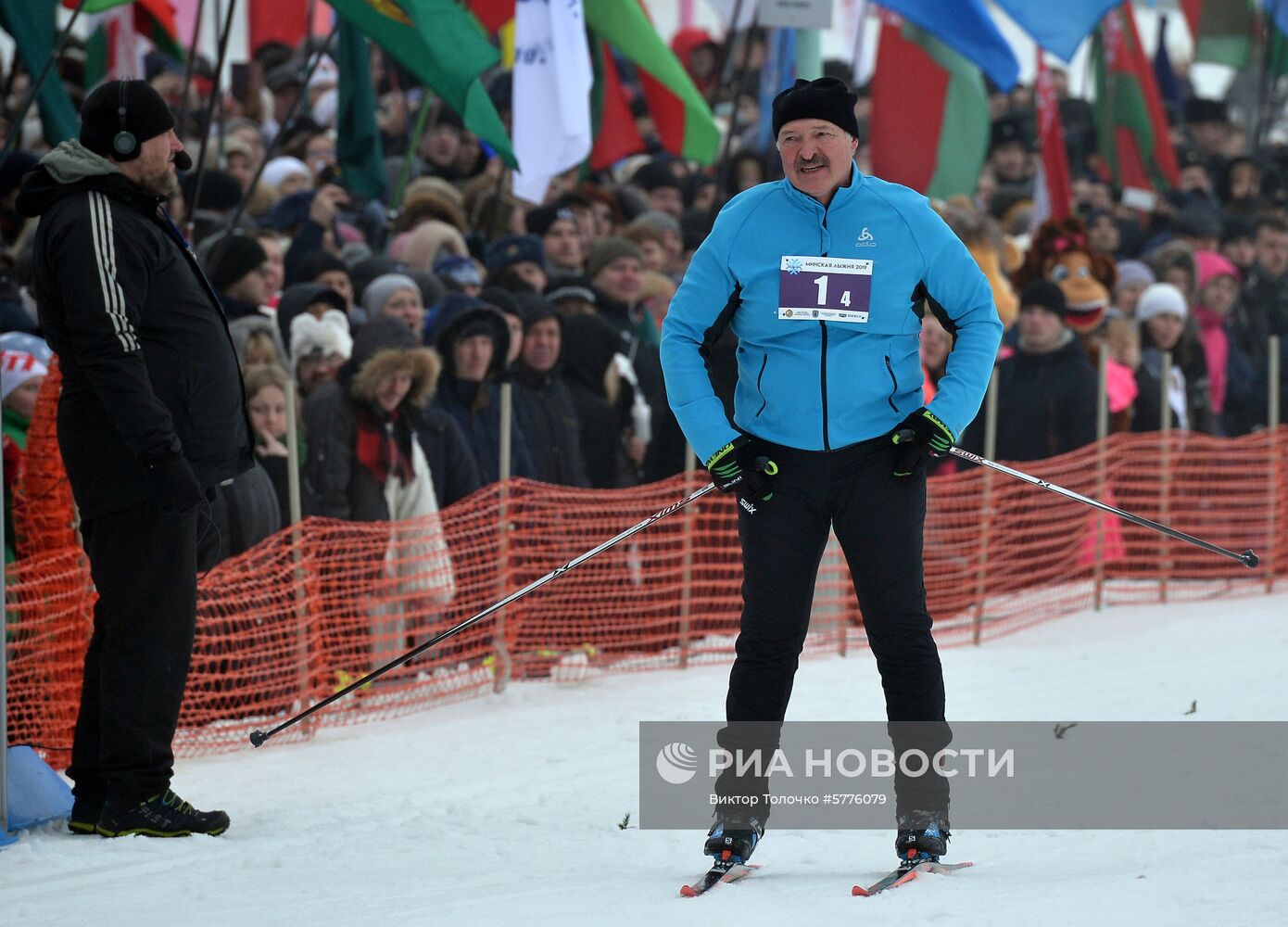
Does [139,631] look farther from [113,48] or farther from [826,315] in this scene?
[113,48]

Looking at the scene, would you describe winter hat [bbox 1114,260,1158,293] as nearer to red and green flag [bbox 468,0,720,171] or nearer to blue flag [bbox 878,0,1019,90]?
blue flag [bbox 878,0,1019,90]

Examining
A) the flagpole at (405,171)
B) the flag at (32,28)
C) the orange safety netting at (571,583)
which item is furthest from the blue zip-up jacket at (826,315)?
the flagpole at (405,171)

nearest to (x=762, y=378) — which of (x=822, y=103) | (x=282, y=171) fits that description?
(x=822, y=103)

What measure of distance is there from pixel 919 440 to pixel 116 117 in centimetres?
234

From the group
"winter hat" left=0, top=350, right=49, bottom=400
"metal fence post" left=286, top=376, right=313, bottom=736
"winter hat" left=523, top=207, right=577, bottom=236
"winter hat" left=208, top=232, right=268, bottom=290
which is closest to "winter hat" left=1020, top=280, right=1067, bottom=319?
"winter hat" left=523, top=207, right=577, bottom=236

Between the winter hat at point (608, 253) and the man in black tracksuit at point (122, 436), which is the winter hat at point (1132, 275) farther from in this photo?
the man in black tracksuit at point (122, 436)

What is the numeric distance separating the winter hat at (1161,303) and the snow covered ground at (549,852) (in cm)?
467

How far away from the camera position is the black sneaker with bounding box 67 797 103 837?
17.7ft

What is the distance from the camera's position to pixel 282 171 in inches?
448

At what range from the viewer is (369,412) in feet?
25.9

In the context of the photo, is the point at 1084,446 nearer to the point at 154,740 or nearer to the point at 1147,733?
the point at 1147,733

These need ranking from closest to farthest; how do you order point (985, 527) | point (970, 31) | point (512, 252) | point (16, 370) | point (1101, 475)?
point (16, 370) → point (985, 527) → point (512, 252) → point (1101, 475) → point (970, 31)

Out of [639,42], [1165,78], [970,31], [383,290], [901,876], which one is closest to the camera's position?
[901,876]

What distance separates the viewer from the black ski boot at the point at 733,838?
4.69 m
